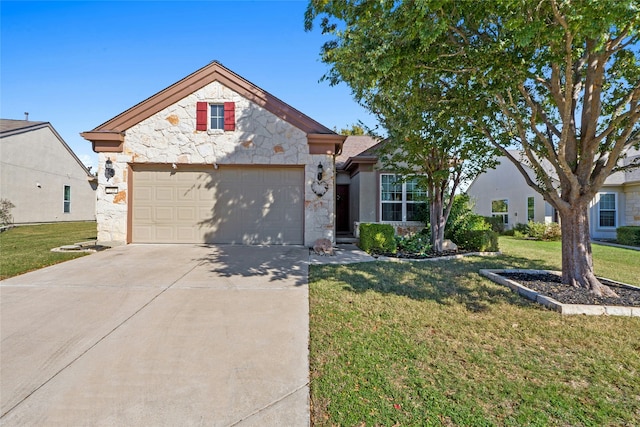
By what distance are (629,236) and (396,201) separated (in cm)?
950

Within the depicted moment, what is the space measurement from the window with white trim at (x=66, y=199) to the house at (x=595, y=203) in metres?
25.8

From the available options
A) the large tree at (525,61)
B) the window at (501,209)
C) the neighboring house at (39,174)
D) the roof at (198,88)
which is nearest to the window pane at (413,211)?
the roof at (198,88)

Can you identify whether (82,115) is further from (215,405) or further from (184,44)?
(215,405)

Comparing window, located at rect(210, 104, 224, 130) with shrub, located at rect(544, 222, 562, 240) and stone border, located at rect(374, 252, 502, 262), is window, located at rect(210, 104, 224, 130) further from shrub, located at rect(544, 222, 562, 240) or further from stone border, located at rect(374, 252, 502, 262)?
shrub, located at rect(544, 222, 562, 240)

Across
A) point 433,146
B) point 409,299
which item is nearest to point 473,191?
point 433,146

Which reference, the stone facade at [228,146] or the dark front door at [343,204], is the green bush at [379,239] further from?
the dark front door at [343,204]

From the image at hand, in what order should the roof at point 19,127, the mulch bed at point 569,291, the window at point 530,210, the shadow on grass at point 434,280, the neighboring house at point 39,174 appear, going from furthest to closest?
the neighboring house at point 39,174, the roof at point 19,127, the window at point 530,210, the shadow on grass at point 434,280, the mulch bed at point 569,291

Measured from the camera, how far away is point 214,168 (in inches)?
388

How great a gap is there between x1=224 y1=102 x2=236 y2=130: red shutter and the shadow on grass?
5.61 m

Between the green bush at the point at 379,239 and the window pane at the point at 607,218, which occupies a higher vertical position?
the window pane at the point at 607,218

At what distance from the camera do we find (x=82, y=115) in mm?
12531

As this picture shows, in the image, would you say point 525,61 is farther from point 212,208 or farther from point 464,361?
point 212,208

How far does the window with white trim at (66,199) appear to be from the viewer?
21.4 metres

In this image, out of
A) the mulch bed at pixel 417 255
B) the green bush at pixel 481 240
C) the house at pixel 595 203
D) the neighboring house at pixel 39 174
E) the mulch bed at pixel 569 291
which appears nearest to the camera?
the mulch bed at pixel 569 291
